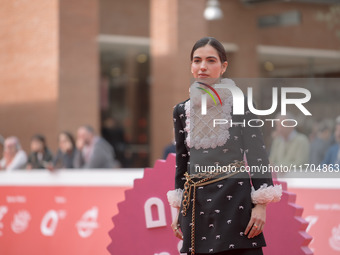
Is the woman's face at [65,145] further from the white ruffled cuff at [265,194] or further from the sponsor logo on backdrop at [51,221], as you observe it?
the white ruffled cuff at [265,194]

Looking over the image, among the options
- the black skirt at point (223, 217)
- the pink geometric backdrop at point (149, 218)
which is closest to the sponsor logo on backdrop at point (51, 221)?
the pink geometric backdrop at point (149, 218)

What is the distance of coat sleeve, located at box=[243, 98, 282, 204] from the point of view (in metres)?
3.14

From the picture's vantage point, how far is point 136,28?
17.3 m

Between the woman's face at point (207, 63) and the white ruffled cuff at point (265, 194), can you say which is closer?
the white ruffled cuff at point (265, 194)

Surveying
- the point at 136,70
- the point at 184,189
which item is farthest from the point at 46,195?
the point at 136,70

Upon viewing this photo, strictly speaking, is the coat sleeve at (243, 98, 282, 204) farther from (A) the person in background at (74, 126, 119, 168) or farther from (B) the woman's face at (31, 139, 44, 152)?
(B) the woman's face at (31, 139, 44, 152)

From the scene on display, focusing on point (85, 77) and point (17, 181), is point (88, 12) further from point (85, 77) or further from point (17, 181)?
point (17, 181)

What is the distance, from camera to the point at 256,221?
315 centimetres

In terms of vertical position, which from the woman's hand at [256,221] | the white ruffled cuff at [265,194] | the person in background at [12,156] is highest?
the white ruffled cuff at [265,194]

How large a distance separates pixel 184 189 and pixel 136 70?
53.6 feet

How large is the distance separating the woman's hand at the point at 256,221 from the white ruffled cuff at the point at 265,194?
0.04 meters

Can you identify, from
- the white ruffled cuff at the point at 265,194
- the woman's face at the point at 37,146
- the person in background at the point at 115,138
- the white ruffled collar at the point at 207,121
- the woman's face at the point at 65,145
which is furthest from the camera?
the person in background at the point at 115,138

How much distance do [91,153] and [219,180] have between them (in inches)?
220

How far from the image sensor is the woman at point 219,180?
317 centimetres
